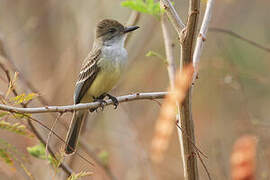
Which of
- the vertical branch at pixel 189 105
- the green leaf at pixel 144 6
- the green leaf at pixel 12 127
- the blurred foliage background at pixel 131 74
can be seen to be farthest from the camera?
the blurred foliage background at pixel 131 74

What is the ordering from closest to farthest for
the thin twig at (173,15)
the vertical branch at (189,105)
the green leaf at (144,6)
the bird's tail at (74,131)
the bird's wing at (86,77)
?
the vertical branch at (189,105), the thin twig at (173,15), the green leaf at (144,6), the bird's tail at (74,131), the bird's wing at (86,77)

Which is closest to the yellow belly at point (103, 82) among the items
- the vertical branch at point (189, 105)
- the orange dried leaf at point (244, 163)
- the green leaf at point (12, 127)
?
the green leaf at point (12, 127)

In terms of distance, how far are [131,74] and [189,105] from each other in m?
5.21

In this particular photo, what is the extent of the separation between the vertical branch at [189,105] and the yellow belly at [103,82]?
2083mm

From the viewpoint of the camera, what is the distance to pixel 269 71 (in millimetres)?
7957

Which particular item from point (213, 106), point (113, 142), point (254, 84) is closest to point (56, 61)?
point (113, 142)

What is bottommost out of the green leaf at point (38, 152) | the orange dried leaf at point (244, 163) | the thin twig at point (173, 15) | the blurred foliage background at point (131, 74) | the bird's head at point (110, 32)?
the blurred foliage background at point (131, 74)

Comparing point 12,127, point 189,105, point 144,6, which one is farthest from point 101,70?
point 189,105

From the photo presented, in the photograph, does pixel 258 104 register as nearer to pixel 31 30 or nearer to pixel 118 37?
pixel 118 37

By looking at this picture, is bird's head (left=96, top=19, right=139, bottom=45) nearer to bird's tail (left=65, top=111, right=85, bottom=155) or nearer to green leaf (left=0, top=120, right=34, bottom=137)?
bird's tail (left=65, top=111, right=85, bottom=155)

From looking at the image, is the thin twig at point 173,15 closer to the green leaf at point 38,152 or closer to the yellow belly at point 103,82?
the green leaf at point 38,152

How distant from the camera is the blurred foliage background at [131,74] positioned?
6.50 metres

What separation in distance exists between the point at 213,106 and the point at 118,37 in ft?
11.5

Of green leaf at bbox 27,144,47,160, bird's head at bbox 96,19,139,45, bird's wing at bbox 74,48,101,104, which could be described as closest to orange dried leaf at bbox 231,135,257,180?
green leaf at bbox 27,144,47,160
